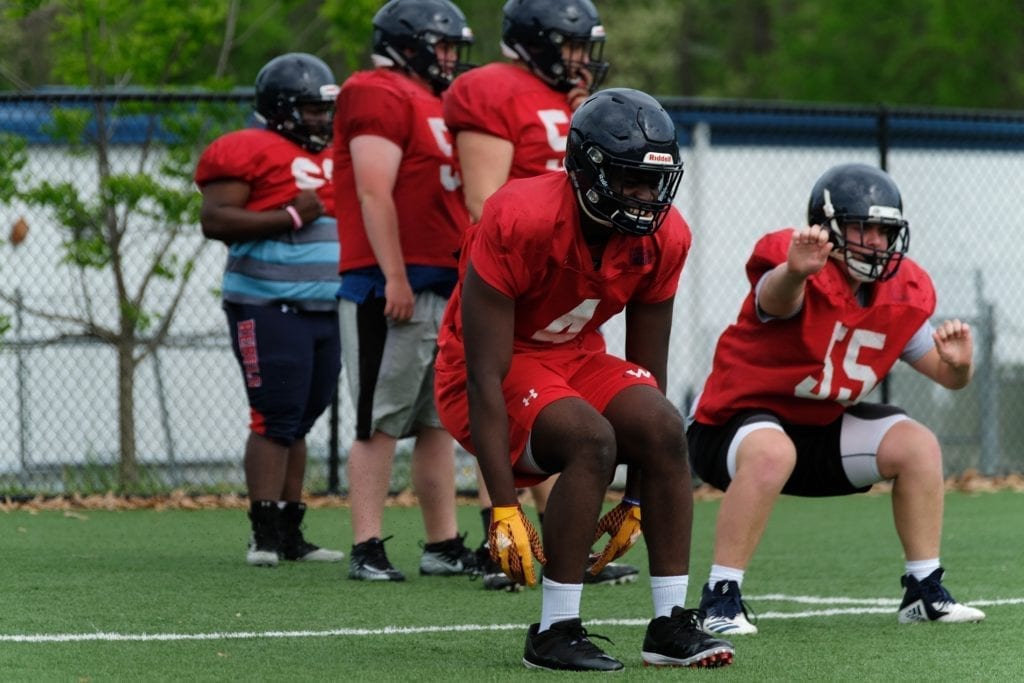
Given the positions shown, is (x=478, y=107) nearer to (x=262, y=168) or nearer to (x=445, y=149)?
(x=445, y=149)

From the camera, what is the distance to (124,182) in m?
9.91

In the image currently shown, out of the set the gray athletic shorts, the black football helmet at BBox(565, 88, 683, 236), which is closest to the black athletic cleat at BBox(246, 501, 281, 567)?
the gray athletic shorts

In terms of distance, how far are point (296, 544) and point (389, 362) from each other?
108 centimetres

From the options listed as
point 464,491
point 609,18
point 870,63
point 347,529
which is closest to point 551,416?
point 347,529

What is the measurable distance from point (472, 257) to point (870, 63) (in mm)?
23125

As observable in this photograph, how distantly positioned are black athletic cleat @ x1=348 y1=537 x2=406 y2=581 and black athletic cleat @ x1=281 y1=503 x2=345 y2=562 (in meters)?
0.66

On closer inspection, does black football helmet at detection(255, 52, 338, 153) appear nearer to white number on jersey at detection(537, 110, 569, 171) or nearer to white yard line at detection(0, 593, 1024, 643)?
white number on jersey at detection(537, 110, 569, 171)

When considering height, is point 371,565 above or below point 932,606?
below

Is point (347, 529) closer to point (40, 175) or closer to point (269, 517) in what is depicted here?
point (269, 517)

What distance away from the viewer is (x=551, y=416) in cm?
436

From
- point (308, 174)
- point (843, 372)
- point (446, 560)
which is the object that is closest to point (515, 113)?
point (308, 174)

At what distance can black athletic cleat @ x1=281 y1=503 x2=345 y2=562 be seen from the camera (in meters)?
7.02

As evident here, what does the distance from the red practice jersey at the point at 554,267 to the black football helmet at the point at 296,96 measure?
252 cm

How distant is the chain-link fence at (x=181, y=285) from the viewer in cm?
1023
